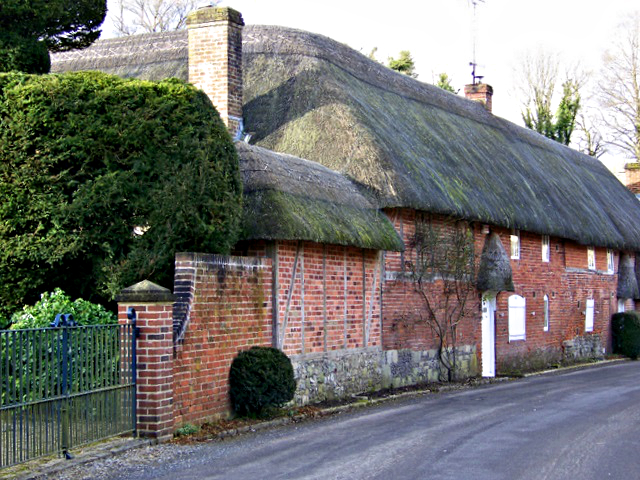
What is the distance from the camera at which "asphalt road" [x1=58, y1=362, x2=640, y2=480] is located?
29.2 feet

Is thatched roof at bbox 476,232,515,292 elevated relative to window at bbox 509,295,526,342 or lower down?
elevated

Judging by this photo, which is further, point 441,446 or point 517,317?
point 517,317

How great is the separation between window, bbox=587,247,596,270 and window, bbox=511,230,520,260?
6314mm

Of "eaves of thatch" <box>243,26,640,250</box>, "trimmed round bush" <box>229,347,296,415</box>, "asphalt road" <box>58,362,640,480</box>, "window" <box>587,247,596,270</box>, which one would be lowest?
"asphalt road" <box>58,362,640,480</box>

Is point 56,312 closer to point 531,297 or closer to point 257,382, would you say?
point 257,382

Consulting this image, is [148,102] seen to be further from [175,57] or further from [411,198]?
[175,57]

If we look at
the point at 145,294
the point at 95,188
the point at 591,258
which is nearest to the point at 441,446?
the point at 145,294

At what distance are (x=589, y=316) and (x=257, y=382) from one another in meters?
19.3

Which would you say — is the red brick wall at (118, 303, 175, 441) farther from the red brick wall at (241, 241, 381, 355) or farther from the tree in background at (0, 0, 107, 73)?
the tree in background at (0, 0, 107, 73)

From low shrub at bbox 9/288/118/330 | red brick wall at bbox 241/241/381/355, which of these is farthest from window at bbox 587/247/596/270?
low shrub at bbox 9/288/118/330

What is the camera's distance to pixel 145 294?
10.6m

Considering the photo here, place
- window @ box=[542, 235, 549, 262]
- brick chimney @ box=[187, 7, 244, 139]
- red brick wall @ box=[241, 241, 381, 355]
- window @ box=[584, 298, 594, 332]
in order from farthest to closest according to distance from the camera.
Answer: window @ box=[584, 298, 594, 332], window @ box=[542, 235, 549, 262], brick chimney @ box=[187, 7, 244, 139], red brick wall @ box=[241, 241, 381, 355]

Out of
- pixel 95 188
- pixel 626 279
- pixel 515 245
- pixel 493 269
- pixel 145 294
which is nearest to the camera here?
pixel 145 294

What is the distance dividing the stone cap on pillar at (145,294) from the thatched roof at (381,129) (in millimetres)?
7381
